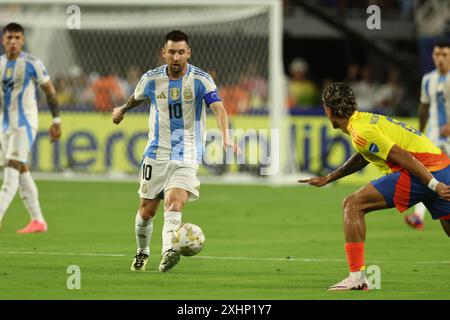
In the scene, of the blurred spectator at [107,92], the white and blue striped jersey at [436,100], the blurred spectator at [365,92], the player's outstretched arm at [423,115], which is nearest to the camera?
the player's outstretched arm at [423,115]

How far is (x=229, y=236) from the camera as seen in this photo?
13703mm

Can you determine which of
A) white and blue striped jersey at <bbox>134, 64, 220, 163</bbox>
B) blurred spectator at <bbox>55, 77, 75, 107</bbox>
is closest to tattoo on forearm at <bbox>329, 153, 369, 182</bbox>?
white and blue striped jersey at <bbox>134, 64, 220, 163</bbox>

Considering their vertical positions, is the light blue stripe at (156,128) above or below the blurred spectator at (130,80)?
below

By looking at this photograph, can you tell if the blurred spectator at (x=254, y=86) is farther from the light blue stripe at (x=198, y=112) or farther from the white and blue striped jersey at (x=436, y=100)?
the light blue stripe at (x=198, y=112)

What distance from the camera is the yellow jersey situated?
356 inches

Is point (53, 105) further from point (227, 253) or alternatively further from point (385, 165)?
point (385, 165)

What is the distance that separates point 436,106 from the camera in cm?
1505

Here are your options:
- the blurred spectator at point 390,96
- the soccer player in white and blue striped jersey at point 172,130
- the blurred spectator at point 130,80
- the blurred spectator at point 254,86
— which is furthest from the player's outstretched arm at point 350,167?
the blurred spectator at point 390,96

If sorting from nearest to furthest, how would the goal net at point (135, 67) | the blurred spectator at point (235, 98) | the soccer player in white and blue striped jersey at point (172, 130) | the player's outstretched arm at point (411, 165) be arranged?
the player's outstretched arm at point (411, 165) → the soccer player in white and blue striped jersey at point (172, 130) → the goal net at point (135, 67) → the blurred spectator at point (235, 98)

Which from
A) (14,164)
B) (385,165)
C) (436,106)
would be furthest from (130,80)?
(385,165)

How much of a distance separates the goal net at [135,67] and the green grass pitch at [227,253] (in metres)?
3.00

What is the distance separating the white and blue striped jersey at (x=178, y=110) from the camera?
1027 centimetres

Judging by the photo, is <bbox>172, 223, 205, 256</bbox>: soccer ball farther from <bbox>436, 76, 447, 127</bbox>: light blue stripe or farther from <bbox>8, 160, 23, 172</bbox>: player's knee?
<bbox>436, 76, 447, 127</bbox>: light blue stripe
